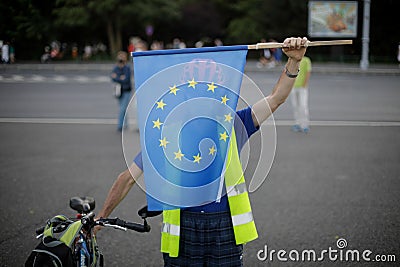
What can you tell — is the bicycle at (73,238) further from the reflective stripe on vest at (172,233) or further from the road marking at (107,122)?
the road marking at (107,122)

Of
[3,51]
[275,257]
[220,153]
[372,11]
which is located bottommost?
[275,257]

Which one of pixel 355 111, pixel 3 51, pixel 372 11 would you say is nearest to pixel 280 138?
pixel 355 111

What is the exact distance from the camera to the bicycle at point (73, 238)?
2.39 m

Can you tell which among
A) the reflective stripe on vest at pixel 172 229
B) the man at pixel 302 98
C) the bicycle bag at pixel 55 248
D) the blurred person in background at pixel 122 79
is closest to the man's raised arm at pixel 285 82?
the reflective stripe on vest at pixel 172 229

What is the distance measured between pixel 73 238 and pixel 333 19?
3.62m

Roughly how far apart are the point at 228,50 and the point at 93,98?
14.9 meters

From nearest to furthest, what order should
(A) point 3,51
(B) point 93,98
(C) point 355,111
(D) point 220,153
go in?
(D) point 220,153
(A) point 3,51
(C) point 355,111
(B) point 93,98

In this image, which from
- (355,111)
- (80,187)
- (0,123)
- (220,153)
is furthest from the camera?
(355,111)

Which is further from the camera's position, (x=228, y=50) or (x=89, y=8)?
(x=89, y=8)

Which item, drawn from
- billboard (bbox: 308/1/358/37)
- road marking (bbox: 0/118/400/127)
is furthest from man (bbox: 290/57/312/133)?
billboard (bbox: 308/1/358/37)

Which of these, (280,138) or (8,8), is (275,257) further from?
(280,138)

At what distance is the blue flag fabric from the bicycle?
0.24 meters

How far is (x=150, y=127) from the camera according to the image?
2562mm

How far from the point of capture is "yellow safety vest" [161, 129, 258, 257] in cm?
267
